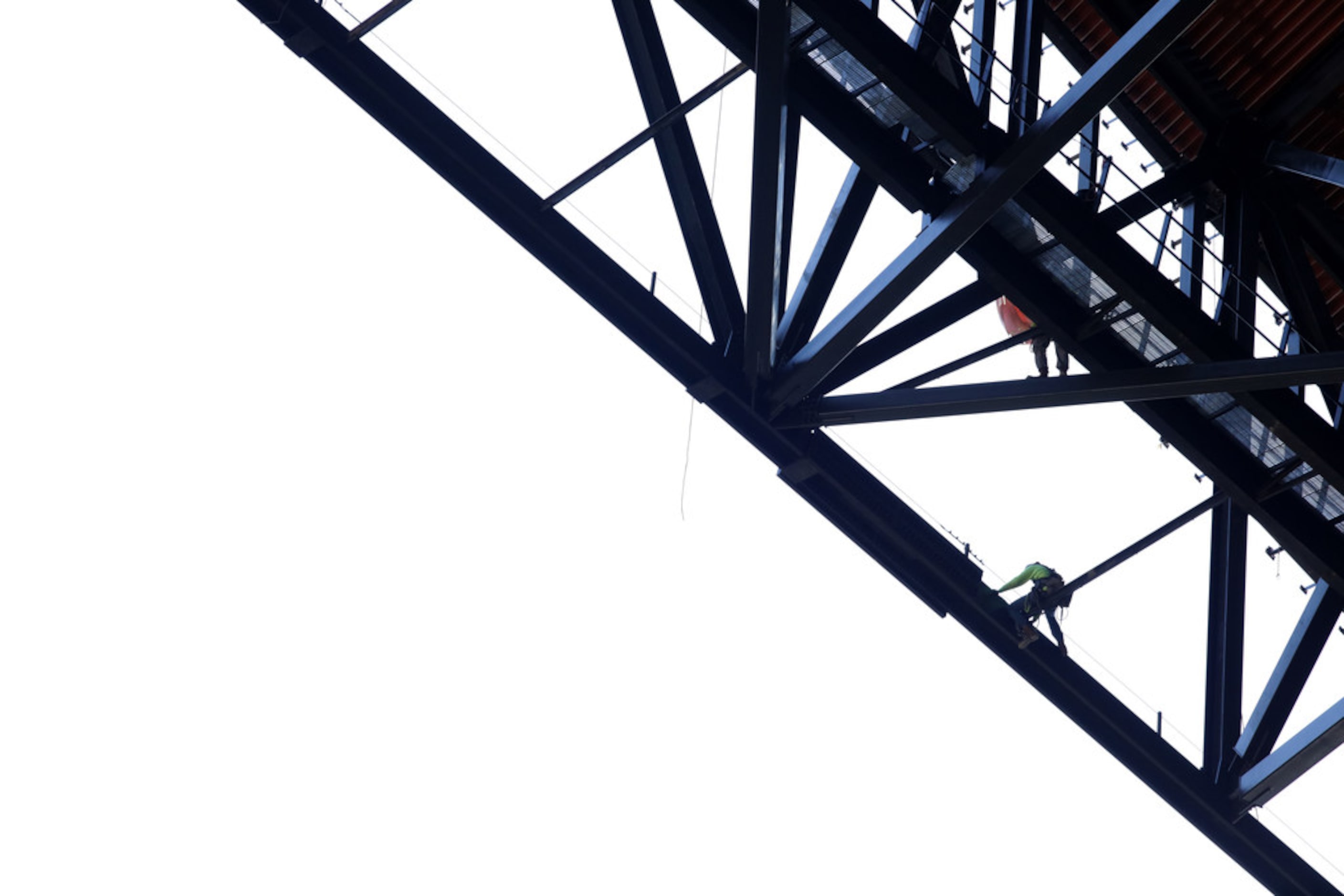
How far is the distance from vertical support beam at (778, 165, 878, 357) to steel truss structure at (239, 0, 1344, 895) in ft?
0.07

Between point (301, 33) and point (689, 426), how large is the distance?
4.40m

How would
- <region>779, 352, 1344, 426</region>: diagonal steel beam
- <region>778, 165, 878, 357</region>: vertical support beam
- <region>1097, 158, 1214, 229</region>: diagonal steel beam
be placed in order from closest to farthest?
<region>779, 352, 1344, 426</region>: diagonal steel beam, <region>778, 165, 878, 357</region>: vertical support beam, <region>1097, 158, 1214, 229</region>: diagonal steel beam

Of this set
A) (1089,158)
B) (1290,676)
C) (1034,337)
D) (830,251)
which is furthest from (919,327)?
(1290,676)

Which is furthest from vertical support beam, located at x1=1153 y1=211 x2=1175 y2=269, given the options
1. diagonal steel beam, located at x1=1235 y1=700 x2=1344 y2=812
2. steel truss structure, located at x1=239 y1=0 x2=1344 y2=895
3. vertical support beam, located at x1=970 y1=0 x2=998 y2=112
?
diagonal steel beam, located at x1=1235 y1=700 x2=1344 y2=812

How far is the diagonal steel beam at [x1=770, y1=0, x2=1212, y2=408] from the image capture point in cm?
930

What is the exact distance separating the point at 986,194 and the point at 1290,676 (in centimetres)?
617

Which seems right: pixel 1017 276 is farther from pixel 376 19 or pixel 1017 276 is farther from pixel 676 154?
pixel 376 19

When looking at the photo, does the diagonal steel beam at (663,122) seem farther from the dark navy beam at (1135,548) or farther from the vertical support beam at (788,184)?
the dark navy beam at (1135,548)

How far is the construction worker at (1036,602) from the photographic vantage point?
13.7 meters

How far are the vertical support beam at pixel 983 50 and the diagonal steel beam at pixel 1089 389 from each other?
2054 mm

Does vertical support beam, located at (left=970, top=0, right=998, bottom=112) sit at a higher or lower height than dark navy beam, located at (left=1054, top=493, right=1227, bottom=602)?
higher

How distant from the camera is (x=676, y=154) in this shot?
A: 37.9 ft

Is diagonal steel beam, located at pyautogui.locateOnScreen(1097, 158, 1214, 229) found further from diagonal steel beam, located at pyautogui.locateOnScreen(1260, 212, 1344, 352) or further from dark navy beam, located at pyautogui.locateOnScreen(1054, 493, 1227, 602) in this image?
dark navy beam, located at pyautogui.locateOnScreen(1054, 493, 1227, 602)

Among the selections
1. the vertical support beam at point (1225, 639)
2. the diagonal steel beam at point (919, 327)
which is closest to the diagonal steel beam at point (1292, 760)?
the vertical support beam at point (1225, 639)
